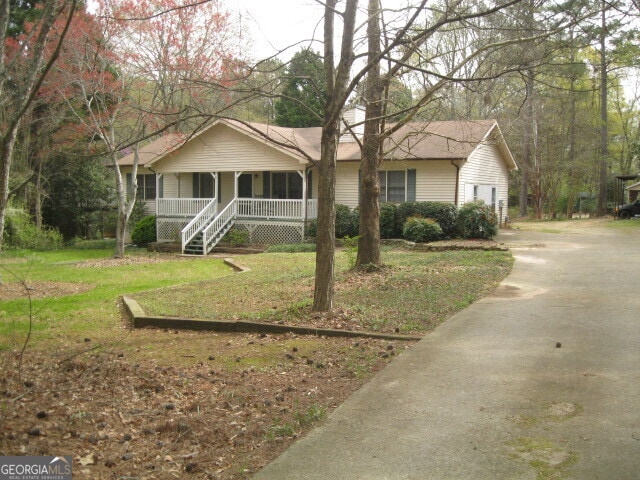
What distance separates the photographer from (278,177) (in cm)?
2731

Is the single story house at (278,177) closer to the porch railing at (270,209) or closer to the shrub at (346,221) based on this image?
the porch railing at (270,209)

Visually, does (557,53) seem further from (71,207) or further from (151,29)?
(71,207)

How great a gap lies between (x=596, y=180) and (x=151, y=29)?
35.1 meters

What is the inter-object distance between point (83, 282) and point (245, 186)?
1391 cm

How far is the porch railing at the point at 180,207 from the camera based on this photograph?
1060 inches

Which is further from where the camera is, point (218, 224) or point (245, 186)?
point (245, 186)

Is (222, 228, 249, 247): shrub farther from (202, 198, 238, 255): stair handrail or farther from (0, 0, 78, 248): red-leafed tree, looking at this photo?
(0, 0, 78, 248): red-leafed tree

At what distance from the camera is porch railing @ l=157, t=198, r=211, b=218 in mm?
26922

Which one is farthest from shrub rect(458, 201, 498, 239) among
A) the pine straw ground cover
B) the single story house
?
the pine straw ground cover

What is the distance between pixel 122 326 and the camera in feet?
31.0

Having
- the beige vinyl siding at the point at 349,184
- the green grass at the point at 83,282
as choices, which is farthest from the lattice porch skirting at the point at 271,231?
the green grass at the point at 83,282

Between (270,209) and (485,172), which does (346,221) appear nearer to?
(270,209)

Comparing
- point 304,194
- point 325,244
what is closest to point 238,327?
point 325,244

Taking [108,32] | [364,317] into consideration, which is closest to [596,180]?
[108,32]
